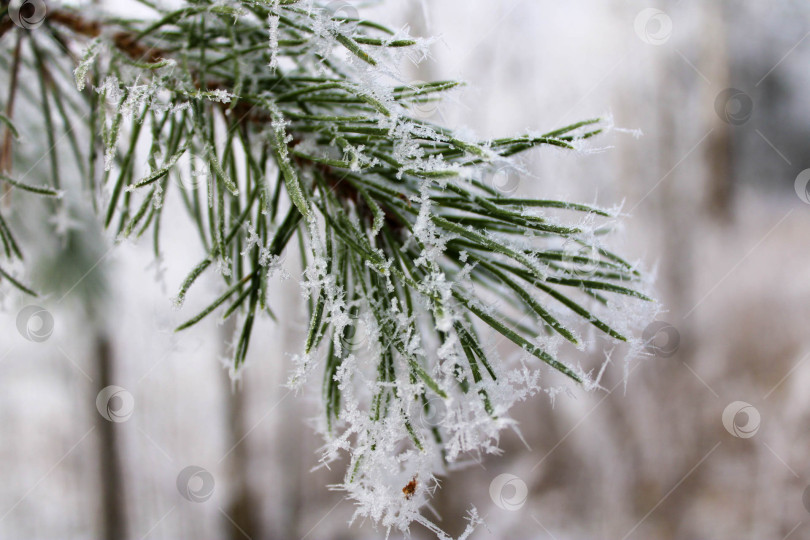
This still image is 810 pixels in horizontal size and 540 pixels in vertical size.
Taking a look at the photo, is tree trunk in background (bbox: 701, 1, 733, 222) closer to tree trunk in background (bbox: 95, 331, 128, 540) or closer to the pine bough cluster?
the pine bough cluster

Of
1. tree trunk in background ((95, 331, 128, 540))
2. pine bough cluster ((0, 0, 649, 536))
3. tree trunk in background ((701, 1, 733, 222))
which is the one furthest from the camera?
tree trunk in background ((95, 331, 128, 540))

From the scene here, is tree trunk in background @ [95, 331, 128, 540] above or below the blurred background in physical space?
below

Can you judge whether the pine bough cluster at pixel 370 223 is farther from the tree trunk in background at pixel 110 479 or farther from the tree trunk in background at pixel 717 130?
the tree trunk in background at pixel 110 479

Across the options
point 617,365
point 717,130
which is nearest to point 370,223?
point 617,365

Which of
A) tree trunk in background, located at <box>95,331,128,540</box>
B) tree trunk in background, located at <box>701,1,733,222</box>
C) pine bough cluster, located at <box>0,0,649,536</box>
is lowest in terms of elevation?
tree trunk in background, located at <box>95,331,128,540</box>


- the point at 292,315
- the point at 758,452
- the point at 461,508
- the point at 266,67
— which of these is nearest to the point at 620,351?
the point at 758,452

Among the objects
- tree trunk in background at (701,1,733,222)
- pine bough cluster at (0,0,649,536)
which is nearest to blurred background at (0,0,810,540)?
tree trunk in background at (701,1,733,222)

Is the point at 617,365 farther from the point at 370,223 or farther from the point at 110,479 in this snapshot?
the point at 110,479

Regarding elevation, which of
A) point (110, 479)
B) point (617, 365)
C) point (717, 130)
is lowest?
point (110, 479)
